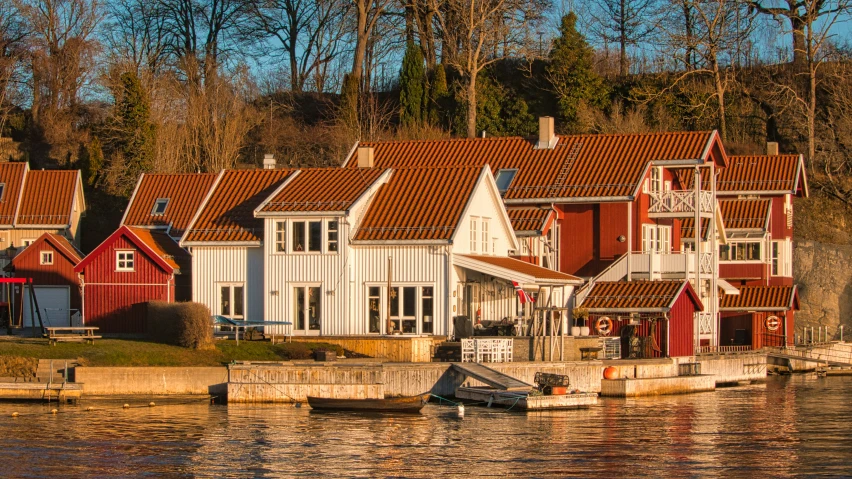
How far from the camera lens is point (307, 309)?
154 ft

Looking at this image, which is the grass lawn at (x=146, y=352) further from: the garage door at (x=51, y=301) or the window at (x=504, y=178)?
the window at (x=504, y=178)

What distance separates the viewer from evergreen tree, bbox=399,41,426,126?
79.2 metres

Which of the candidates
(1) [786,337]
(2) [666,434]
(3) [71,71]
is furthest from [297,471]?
(3) [71,71]

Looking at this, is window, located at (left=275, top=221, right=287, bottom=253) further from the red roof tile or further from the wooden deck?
the red roof tile

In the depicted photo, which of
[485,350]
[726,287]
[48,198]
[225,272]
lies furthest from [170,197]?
[726,287]

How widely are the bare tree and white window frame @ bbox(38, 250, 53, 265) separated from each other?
2684 cm

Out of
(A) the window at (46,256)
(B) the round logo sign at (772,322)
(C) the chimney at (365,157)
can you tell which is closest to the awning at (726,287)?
(B) the round logo sign at (772,322)

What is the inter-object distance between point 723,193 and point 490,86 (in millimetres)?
18267

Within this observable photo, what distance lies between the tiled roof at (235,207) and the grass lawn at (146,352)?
5903 millimetres

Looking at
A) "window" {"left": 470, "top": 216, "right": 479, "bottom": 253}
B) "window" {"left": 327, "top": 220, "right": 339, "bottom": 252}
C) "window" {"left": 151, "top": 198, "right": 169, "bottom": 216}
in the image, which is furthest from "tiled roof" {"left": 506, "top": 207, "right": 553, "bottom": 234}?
"window" {"left": 151, "top": 198, "right": 169, "bottom": 216}

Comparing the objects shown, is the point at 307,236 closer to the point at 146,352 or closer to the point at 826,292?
the point at 146,352

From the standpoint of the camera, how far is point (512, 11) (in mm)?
80125

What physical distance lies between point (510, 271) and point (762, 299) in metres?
20.5

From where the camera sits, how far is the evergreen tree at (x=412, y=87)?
7925 centimetres
